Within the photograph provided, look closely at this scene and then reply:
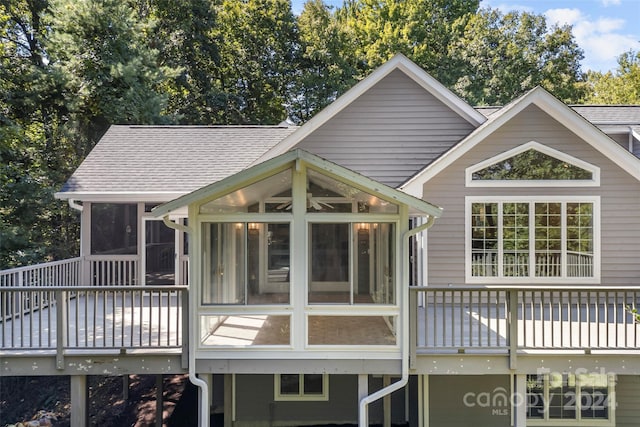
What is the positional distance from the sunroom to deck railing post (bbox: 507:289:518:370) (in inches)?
57.8

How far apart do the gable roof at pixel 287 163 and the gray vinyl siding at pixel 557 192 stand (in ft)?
10.4

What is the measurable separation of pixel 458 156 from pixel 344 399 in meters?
5.09

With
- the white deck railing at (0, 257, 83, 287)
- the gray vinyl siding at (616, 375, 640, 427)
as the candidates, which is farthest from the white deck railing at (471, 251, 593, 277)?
the white deck railing at (0, 257, 83, 287)

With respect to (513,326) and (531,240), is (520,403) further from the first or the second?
(531,240)

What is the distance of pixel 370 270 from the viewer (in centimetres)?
641

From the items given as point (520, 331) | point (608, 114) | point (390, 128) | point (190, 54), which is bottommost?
point (520, 331)

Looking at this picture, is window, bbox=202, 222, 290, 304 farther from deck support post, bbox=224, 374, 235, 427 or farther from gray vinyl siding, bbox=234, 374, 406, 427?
gray vinyl siding, bbox=234, 374, 406, 427

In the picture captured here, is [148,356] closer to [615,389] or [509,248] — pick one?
[509,248]

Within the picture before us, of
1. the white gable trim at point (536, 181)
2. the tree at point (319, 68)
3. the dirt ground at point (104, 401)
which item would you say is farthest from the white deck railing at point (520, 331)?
the tree at point (319, 68)

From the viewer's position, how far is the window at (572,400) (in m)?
7.39

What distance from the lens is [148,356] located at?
621cm

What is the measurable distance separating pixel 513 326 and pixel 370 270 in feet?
6.82

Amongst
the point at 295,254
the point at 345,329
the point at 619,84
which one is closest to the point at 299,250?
the point at 295,254

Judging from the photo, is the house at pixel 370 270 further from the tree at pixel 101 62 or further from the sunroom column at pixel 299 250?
the tree at pixel 101 62
